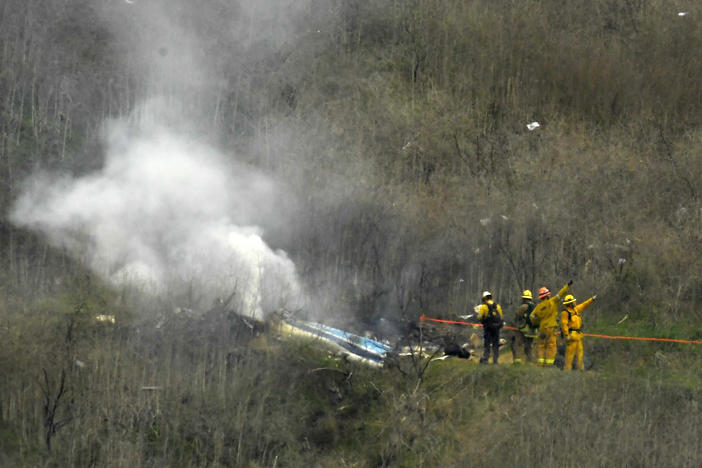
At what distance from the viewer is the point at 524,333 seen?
15.8 m

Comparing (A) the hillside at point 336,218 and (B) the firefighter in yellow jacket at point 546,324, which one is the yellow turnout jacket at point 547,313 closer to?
(B) the firefighter in yellow jacket at point 546,324

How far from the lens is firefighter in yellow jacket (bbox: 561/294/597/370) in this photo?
15.1 metres

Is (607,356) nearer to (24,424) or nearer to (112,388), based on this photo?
(112,388)

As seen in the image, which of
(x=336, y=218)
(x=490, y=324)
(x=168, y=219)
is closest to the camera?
(x=490, y=324)

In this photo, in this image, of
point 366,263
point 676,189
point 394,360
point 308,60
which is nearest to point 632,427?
point 394,360

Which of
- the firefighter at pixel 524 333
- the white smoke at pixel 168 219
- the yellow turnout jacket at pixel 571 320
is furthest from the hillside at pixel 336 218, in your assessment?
the firefighter at pixel 524 333

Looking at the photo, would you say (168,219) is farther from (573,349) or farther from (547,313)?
(573,349)

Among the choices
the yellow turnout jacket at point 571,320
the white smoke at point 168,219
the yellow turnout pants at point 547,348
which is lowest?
the yellow turnout pants at point 547,348

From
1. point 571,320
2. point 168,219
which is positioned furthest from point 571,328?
point 168,219

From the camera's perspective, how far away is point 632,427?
14.0m

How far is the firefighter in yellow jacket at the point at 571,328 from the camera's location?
594 inches

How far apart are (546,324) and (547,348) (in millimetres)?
410

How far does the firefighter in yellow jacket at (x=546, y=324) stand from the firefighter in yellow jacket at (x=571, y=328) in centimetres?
13

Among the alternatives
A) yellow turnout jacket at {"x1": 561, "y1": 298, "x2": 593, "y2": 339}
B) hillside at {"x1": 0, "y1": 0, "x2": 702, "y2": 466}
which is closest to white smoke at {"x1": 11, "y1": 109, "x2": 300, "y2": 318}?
hillside at {"x1": 0, "y1": 0, "x2": 702, "y2": 466}
